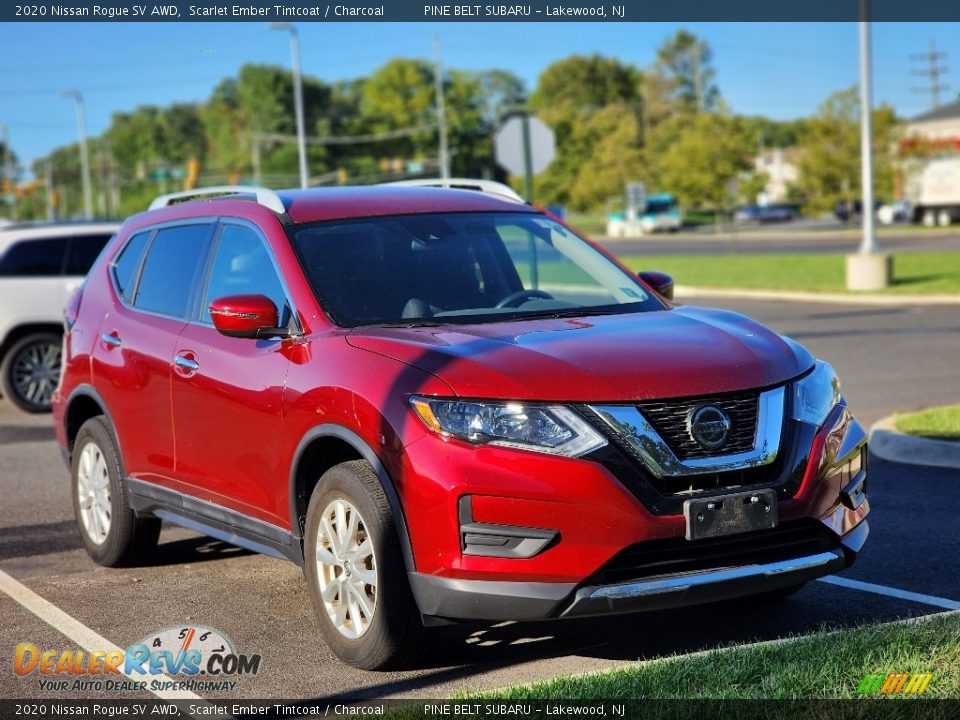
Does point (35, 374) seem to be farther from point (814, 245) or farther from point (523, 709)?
point (814, 245)

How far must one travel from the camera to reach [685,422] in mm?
4688

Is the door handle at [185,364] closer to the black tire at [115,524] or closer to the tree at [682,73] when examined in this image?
the black tire at [115,524]

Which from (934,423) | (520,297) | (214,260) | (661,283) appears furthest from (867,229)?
(214,260)

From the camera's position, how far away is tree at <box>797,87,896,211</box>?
7062cm

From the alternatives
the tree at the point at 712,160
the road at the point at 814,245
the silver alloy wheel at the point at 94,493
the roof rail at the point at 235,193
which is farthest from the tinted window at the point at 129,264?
the tree at the point at 712,160

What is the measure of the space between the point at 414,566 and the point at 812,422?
156 centimetres

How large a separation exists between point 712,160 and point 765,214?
26.4 meters

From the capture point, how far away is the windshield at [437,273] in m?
5.70

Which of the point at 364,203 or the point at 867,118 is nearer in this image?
the point at 364,203

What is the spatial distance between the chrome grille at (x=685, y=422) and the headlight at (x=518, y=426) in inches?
9.1

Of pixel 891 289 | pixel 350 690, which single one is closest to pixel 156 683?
pixel 350 690

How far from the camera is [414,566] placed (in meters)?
4.75

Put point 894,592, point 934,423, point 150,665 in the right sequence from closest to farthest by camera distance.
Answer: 1. point 150,665
2. point 894,592
3. point 934,423

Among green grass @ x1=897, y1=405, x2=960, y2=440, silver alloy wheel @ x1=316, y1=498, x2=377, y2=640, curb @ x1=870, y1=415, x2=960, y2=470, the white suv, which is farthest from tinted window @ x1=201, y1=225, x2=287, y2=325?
the white suv
